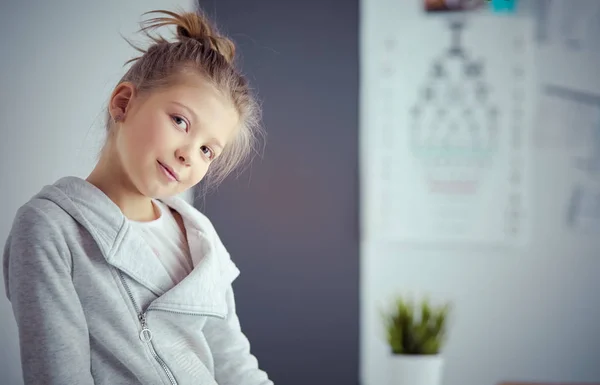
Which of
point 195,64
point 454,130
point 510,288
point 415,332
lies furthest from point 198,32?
point 510,288

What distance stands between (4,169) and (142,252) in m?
0.30

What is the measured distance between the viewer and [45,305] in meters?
0.91

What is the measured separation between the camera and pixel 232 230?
2572 millimetres

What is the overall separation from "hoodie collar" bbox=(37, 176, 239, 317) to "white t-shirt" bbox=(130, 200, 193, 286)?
1.6 inches

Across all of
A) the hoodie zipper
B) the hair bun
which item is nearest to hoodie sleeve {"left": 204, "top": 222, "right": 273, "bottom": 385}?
the hoodie zipper

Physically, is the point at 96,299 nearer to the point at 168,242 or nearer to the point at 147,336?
the point at 147,336

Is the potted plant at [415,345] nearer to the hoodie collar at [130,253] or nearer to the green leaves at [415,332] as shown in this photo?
the green leaves at [415,332]

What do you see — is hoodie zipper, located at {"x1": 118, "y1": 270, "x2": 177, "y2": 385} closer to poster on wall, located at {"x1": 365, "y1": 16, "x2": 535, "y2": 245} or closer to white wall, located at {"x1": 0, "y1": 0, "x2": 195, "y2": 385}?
white wall, located at {"x1": 0, "y1": 0, "x2": 195, "y2": 385}

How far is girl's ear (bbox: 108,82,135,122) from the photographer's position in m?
1.10

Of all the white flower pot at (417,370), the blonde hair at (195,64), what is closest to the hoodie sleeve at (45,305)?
the blonde hair at (195,64)

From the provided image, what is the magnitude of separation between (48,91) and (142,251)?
40 centimetres

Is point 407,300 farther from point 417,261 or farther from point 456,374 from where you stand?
point 456,374

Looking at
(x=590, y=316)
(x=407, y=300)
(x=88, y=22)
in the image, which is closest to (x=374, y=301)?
(x=407, y=300)

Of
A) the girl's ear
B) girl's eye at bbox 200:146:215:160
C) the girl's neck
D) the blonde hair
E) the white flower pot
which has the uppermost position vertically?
the blonde hair
